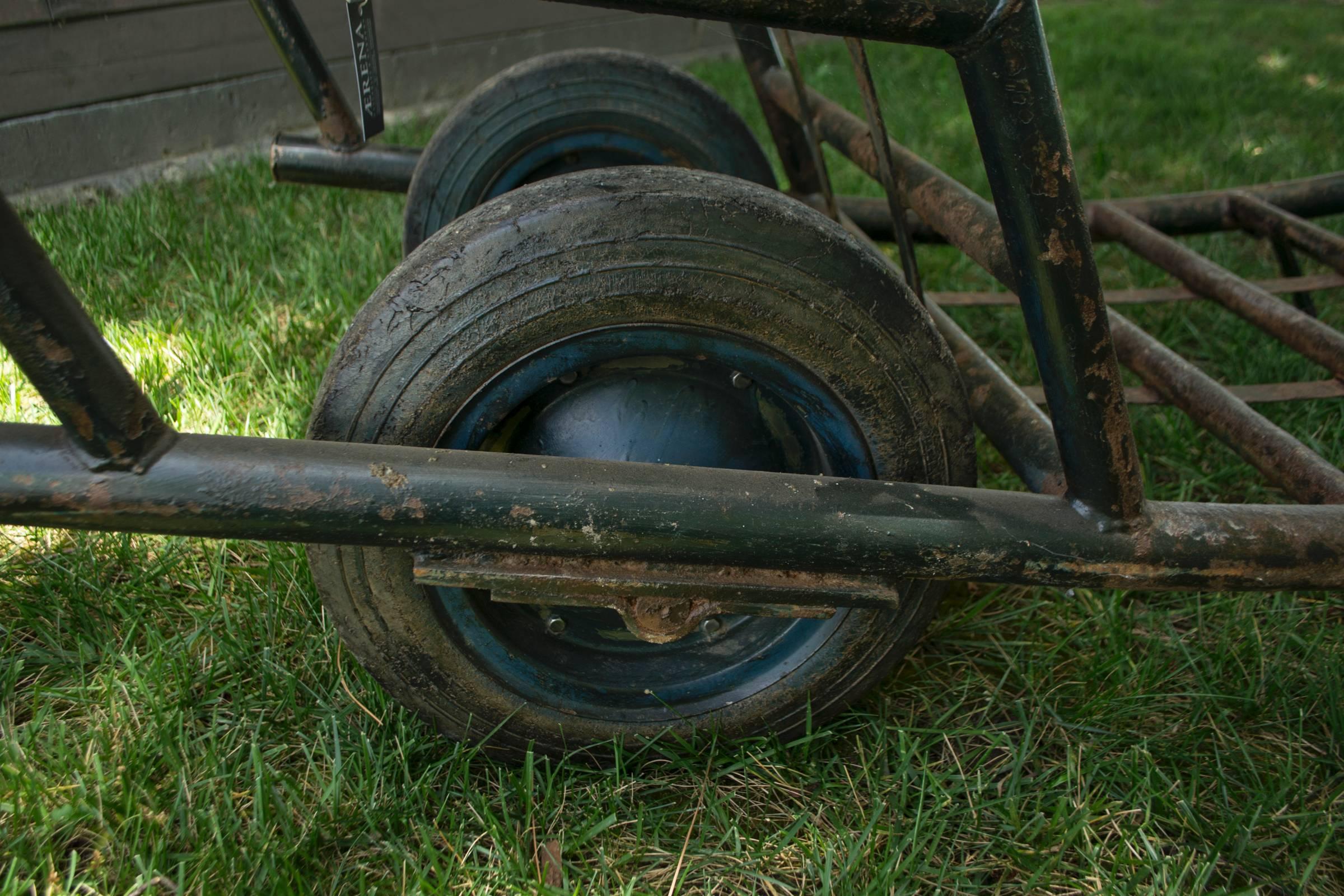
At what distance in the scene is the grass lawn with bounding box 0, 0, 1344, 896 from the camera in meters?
1.18

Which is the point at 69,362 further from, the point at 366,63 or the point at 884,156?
Answer: the point at 884,156

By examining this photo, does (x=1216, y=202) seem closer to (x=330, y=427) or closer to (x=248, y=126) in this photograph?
(x=330, y=427)

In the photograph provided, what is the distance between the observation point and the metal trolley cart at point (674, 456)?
3.11 ft

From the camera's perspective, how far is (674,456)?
4.12 feet

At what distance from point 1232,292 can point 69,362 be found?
2179 mm

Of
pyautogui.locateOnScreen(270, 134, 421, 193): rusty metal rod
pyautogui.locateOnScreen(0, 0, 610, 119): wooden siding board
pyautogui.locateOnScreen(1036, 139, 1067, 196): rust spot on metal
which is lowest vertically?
pyautogui.locateOnScreen(1036, 139, 1067, 196): rust spot on metal

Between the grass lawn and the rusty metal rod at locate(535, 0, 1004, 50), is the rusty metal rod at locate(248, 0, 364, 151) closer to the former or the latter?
the grass lawn

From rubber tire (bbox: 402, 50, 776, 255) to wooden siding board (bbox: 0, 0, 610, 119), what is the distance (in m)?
1.13

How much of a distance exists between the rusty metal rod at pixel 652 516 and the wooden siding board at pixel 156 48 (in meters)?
2.29

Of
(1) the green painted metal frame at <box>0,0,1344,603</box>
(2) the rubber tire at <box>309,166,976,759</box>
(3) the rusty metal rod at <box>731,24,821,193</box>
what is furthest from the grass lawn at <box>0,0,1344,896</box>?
(3) the rusty metal rod at <box>731,24,821,193</box>

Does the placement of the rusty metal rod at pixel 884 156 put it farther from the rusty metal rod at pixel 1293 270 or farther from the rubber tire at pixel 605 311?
the rusty metal rod at pixel 1293 270

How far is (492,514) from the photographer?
1018 millimetres

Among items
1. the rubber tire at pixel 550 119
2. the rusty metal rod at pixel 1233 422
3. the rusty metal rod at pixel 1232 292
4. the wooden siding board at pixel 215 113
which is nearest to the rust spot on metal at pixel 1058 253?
the rusty metal rod at pixel 1233 422

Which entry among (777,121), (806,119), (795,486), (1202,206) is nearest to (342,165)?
(806,119)
